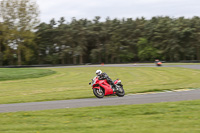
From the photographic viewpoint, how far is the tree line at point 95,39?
55.8 meters

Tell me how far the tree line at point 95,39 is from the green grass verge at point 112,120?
4962 centimetres

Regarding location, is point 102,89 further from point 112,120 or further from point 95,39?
point 95,39

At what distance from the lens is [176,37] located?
193 ft

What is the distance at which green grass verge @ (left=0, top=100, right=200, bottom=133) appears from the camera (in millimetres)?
6133

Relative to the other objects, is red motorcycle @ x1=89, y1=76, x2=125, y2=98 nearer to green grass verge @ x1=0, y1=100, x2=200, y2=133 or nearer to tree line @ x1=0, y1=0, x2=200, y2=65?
green grass verge @ x1=0, y1=100, x2=200, y2=133

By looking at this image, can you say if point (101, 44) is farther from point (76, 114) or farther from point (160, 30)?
point (76, 114)

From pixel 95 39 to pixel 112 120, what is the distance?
59.8m

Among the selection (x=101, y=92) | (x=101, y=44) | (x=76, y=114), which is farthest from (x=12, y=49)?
(x=76, y=114)

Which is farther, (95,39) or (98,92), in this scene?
(95,39)

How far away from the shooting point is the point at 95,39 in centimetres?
6625

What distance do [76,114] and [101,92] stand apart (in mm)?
4542

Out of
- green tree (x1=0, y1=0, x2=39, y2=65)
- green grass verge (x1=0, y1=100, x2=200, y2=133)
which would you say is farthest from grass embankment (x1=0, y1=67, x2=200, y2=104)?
green tree (x1=0, y1=0, x2=39, y2=65)

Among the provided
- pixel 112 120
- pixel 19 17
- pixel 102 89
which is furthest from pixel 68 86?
pixel 19 17

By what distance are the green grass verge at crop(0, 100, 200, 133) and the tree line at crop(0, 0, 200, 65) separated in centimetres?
4962
